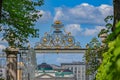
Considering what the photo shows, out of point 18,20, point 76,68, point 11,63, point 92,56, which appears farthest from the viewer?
point 76,68

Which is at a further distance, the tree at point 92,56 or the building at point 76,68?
the building at point 76,68

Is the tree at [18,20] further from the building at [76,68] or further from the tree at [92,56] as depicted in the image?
the building at [76,68]

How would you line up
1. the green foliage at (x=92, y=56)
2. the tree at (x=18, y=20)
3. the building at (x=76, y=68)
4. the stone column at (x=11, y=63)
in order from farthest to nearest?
the building at (x=76, y=68)
the green foliage at (x=92, y=56)
the stone column at (x=11, y=63)
the tree at (x=18, y=20)

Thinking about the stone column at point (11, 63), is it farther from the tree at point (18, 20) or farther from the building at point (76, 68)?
the building at point (76, 68)

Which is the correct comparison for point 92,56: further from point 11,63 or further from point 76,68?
point 76,68

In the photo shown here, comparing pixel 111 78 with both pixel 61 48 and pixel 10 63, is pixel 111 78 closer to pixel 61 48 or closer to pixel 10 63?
pixel 10 63

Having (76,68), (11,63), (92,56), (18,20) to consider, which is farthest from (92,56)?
(76,68)

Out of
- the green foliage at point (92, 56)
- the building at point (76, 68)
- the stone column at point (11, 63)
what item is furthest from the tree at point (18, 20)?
the building at point (76, 68)

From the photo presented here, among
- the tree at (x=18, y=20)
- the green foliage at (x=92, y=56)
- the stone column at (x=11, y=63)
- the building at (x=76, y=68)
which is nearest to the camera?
the tree at (x=18, y=20)

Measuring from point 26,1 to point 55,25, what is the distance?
81.6 ft

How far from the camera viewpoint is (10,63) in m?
34.0

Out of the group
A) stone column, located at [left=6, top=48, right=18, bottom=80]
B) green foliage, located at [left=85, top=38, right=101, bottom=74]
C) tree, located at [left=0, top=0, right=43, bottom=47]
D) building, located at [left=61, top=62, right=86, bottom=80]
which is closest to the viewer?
tree, located at [left=0, top=0, right=43, bottom=47]

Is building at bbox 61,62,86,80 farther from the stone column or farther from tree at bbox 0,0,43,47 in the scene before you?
tree at bbox 0,0,43,47

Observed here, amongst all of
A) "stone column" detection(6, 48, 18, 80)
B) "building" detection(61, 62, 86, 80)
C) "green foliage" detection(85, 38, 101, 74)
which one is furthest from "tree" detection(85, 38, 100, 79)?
"building" detection(61, 62, 86, 80)
